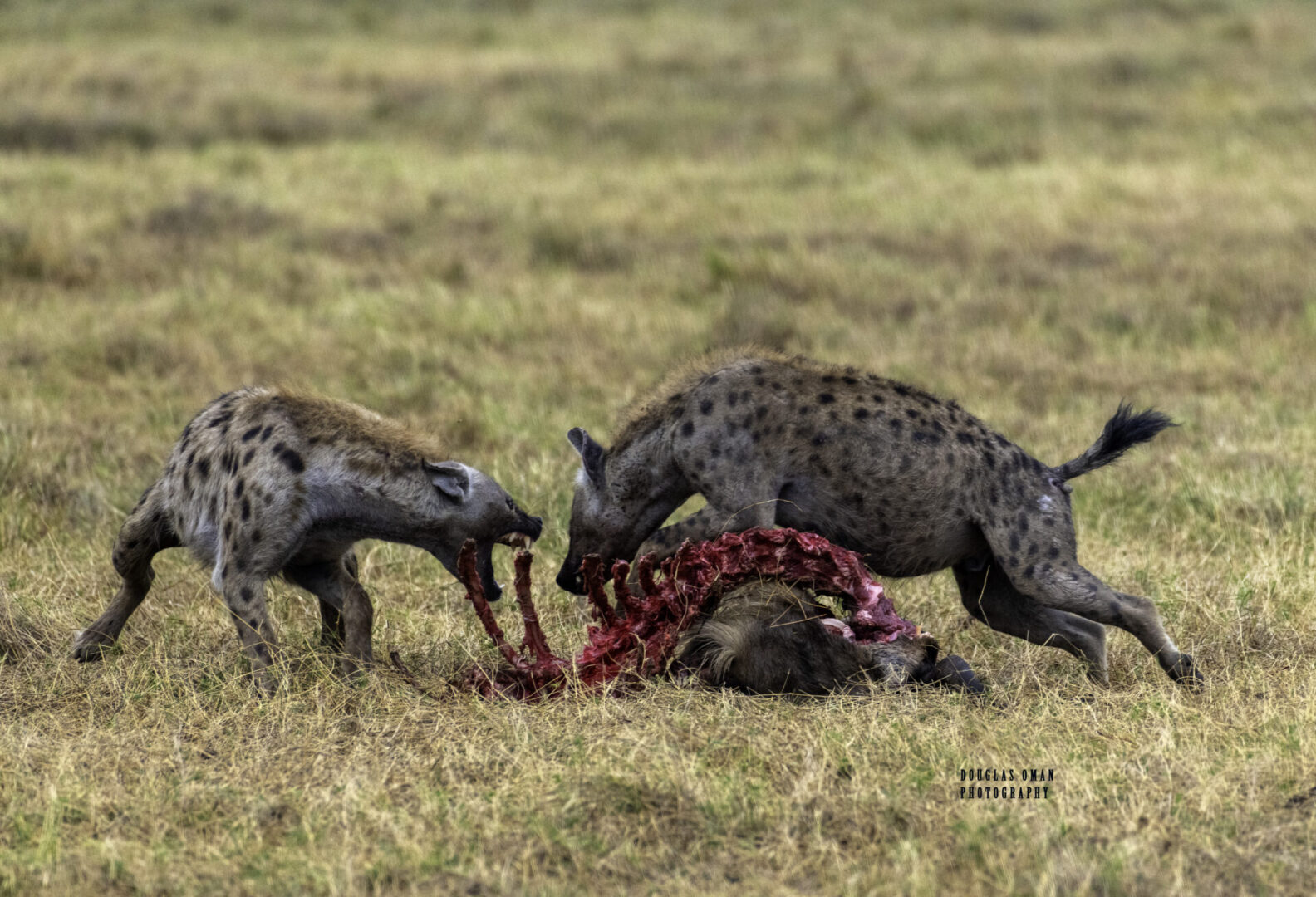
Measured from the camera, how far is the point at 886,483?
568 centimetres

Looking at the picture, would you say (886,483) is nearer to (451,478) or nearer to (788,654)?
(788,654)

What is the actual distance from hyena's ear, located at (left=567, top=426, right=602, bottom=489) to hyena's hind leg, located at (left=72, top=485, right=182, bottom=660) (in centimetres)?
151

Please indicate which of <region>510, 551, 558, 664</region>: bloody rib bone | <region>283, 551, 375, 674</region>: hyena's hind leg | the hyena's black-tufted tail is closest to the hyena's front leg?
<region>283, 551, 375, 674</region>: hyena's hind leg

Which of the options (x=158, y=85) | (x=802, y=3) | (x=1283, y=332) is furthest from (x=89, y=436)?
(x=802, y=3)

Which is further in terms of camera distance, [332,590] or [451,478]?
[332,590]

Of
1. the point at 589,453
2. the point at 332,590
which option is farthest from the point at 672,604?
the point at 332,590

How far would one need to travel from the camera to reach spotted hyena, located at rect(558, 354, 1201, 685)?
561cm

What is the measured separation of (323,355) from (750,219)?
16.5ft

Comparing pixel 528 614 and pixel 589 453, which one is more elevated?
pixel 589 453

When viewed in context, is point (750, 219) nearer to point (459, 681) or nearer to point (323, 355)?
point (323, 355)

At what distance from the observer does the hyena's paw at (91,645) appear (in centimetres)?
587

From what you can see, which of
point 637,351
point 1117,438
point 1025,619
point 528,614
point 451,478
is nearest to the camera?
point 528,614

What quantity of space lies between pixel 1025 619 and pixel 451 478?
2144 millimetres

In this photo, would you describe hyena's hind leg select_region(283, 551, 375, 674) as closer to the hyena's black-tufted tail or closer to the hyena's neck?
the hyena's neck
